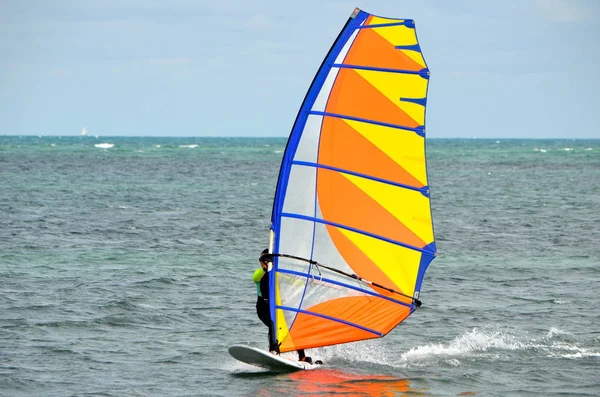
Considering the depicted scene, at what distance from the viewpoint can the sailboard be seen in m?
15.2

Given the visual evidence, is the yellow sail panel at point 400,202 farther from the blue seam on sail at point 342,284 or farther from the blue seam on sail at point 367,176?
the blue seam on sail at point 342,284

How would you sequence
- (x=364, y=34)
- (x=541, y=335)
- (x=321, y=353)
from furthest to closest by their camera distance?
(x=541, y=335), (x=321, y=353), (x=364, y=34)

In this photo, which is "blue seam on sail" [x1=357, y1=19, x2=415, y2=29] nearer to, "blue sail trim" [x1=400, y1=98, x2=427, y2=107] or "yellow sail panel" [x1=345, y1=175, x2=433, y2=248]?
"blue sail trim" [x1=400, y1=98, x2=427, y2=107]

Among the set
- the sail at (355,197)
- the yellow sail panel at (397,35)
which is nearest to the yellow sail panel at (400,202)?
the sail at (355,197)

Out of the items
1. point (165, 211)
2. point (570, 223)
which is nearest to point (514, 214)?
point (570, 223)

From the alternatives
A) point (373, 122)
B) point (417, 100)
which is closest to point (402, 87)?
point (417, 100)

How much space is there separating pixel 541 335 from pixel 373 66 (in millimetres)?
6541

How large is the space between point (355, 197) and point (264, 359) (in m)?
2.81

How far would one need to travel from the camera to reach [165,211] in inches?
1666

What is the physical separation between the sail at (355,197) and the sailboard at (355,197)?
0.02 meters

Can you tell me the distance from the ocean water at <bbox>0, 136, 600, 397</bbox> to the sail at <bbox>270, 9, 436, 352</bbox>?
97cm

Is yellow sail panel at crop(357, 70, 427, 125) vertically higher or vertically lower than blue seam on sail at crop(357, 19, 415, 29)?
lower

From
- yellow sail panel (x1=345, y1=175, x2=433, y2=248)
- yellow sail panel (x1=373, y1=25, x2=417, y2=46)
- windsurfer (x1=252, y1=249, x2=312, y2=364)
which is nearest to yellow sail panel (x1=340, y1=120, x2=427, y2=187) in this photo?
yellow sail panel (x1=345, y1=175, x2=433, y2=248)

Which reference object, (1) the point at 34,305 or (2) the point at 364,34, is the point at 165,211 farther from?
(2) the point at 364,34
